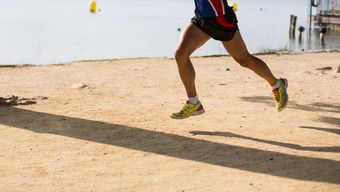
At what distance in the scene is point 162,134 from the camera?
5418 millimetres

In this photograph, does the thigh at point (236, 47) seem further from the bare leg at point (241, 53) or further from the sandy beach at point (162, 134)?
the sandy beach at point (162, 134)

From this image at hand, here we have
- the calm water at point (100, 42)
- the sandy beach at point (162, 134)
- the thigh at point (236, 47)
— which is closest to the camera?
the sandy beach at point (162, 134)

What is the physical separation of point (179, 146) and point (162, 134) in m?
0.50

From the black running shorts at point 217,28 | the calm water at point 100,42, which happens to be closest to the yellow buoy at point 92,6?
the calm water at point 100,42

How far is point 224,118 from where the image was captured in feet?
20.1

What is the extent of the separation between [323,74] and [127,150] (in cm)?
536

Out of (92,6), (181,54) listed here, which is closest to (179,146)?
(181,54)

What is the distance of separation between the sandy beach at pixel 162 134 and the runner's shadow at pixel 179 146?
0.01 m

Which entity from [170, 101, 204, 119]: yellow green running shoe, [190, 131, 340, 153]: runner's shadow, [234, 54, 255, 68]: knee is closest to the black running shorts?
[234, 54, 255, 68]: knee

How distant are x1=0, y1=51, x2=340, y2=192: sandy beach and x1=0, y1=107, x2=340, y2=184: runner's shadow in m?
0.01

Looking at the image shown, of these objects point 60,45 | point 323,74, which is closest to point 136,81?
point 323,74

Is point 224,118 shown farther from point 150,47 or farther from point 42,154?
point 150,47

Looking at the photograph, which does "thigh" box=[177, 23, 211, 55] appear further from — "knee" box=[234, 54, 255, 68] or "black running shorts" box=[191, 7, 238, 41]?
Answer: "knee" box=[234, 54, 255, 68]

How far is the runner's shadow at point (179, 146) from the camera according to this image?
4.18m
